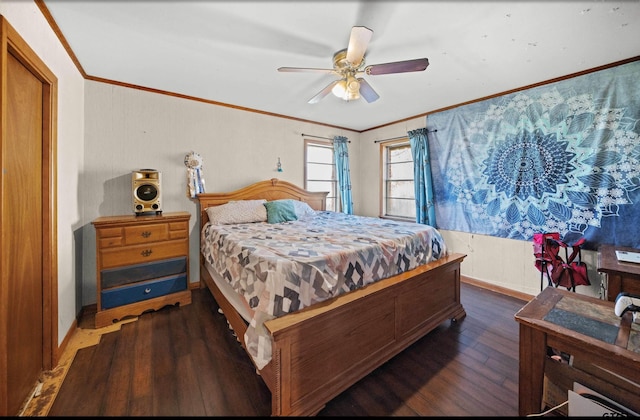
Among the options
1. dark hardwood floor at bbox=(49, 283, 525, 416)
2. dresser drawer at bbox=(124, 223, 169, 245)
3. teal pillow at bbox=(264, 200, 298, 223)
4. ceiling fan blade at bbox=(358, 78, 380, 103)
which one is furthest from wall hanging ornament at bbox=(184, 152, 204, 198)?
ceiling fan blade at bbox=(358, 78, 380, 103)

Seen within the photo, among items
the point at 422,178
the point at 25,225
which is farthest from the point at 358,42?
the point at 422,178

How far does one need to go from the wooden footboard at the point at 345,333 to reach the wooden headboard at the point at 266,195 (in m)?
1.41

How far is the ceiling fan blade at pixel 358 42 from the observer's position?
1.49 metres

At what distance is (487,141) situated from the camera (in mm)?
3062

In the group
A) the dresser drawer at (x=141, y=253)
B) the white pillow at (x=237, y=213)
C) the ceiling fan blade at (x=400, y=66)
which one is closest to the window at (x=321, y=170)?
the white pillow at (x=237, y=213)

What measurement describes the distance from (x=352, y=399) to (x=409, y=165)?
3681mm

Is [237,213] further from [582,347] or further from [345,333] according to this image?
[582,347]

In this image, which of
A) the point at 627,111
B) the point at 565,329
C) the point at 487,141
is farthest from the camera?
the point at 487,141

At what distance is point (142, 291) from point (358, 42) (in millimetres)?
2830

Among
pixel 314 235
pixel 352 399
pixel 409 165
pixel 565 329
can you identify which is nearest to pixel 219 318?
pixel 314 235

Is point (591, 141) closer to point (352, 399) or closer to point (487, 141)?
point (487, 141)

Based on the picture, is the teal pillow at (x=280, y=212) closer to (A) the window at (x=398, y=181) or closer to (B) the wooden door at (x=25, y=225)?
(B) the wooden door at (x=25, y=225)

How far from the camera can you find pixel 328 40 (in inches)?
72.6

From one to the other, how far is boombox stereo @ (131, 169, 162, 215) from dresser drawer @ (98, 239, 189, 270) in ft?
1.39
